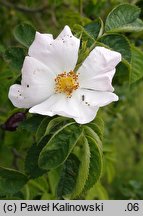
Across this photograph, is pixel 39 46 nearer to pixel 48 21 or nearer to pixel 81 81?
pixel 81 81

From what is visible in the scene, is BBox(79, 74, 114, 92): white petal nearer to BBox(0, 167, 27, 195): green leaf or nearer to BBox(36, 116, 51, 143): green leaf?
BBox(36, 116, 51, 143): green leaf

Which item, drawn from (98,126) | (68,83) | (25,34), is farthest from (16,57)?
(98,126)

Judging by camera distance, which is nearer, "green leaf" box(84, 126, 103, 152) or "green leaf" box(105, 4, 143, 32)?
"green leaf" box(84, 126, 103, 152)

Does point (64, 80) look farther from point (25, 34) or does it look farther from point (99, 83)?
point (25, 34)

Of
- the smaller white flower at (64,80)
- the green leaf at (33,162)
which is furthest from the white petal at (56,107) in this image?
the green leaf at (33,162)

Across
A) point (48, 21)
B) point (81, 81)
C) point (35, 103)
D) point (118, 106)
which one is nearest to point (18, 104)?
point (35, 103)

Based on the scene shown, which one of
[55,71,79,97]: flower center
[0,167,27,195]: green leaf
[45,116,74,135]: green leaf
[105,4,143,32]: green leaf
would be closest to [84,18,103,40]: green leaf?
[105,4,143,32]: green leaf

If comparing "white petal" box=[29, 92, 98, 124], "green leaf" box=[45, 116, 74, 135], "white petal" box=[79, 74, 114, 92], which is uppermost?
"white petal" box=[79, 74, 114, 92]
